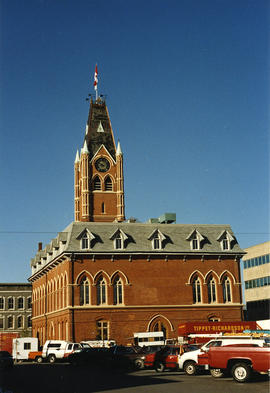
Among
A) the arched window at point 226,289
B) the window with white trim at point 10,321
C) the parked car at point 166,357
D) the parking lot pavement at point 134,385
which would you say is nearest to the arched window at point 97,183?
the window with white trim at point 10,321

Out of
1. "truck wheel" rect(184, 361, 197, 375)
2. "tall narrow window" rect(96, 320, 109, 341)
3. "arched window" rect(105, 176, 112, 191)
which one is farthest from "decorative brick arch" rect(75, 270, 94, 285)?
"arched window" rect(105, 176, 112, 191)

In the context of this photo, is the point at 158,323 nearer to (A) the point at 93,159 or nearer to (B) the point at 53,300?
(B) the point at 53,300

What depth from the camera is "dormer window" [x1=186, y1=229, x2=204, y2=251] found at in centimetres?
6062

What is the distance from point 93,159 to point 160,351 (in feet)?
184

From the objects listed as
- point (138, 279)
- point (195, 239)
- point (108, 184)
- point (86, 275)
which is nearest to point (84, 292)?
point (86, 275)

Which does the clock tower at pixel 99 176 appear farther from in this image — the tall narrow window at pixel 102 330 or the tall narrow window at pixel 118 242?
the tall narrow window at pixel 102 330

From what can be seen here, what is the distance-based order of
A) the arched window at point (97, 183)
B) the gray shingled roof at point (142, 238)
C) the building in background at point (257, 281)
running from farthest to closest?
the arched window at point (97, 183), the building in background at point (257, 281), the gray shingled roof at point (142, 238)

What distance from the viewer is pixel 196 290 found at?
59562 mm

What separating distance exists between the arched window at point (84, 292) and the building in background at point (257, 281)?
32.2 m

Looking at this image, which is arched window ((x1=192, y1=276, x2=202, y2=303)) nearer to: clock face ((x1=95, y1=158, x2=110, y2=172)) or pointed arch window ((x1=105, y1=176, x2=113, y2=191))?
pointed arch window ((x1=105, y1=176, x2=113, y2=191))

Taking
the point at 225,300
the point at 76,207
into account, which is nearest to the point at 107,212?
the point at 76,207

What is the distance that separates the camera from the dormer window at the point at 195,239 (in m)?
60.6

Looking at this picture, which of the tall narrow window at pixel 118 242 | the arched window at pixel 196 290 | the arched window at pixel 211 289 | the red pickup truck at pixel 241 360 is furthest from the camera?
the arched window at pixel 211 289

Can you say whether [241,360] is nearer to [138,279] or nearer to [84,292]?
[84,292]
